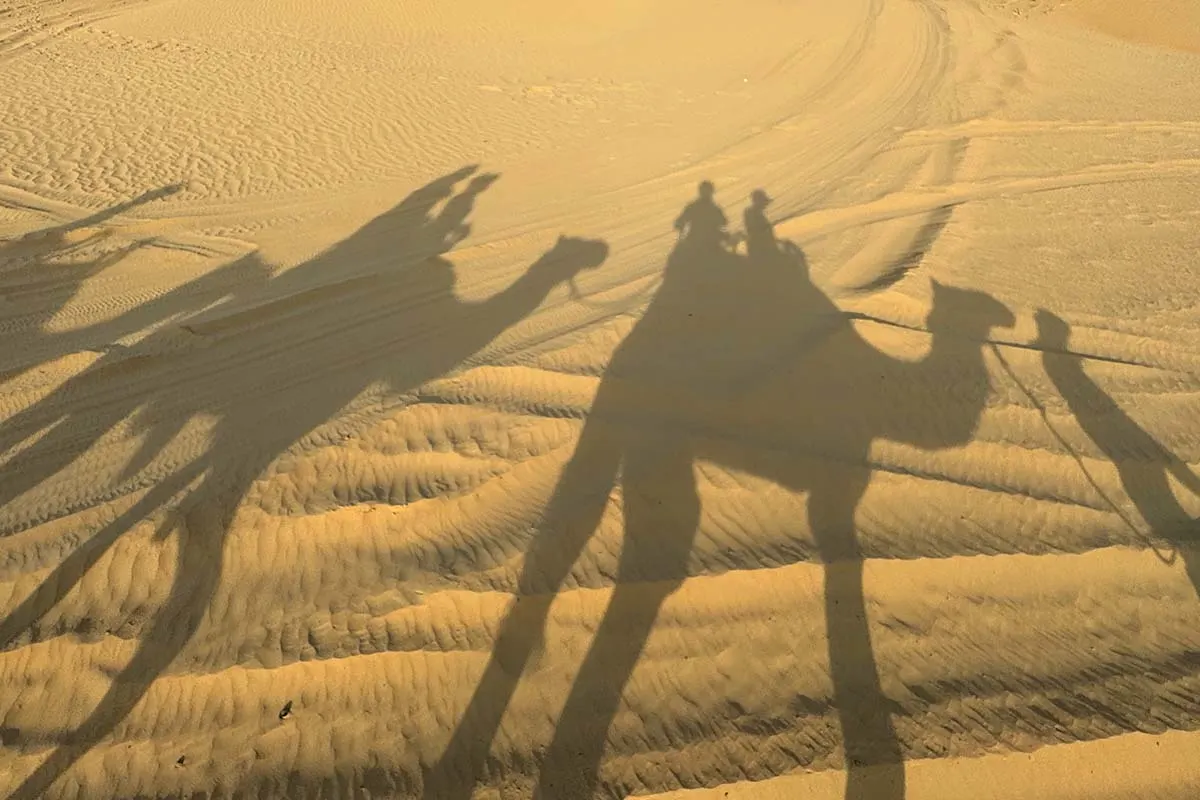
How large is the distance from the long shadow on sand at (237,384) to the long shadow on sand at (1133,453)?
3.68 m

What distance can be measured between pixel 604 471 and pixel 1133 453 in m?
3.17

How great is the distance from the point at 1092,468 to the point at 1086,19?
55.2 ft

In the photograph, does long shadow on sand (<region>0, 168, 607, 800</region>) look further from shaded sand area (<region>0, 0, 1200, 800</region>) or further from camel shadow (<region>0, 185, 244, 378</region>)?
camel shadow (<region>0, 185, 244, 378</region>)

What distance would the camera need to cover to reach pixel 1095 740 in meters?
3.11

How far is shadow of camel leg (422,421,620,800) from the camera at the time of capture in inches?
121

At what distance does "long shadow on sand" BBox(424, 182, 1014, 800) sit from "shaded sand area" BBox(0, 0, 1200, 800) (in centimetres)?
2

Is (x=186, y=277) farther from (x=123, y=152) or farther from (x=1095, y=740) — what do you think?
(x=1095, y=740)

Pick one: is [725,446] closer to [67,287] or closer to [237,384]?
[237,384]

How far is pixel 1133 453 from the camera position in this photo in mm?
4473

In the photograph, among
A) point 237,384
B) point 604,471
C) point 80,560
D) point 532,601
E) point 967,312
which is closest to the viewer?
point 532,601

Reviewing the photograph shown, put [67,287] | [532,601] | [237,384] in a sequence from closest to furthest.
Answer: [532,601] → [237,384] → [67,287]

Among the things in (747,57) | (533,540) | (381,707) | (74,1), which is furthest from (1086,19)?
(74,1)

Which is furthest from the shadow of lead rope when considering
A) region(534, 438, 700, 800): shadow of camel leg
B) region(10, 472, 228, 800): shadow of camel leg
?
region(10, 472, 228, 800): shadow of camel leg

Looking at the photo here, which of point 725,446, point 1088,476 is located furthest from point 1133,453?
point 725,446
